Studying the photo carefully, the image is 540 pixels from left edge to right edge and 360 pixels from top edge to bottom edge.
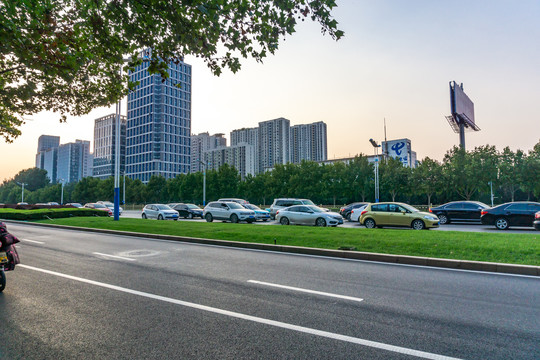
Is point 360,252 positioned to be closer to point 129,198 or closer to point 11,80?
point 11,80

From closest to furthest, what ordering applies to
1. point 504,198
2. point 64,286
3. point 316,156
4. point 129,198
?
point 64,286, point 504,198, point 129,198, point 316,156

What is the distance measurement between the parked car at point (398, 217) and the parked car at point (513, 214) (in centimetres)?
328

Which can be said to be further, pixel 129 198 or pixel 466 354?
pixel 129 198

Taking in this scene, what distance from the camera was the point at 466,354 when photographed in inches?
130

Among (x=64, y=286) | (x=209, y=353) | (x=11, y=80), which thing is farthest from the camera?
(x=11, y=80)

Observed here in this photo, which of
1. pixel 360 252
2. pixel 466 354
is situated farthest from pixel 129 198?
pixel 466 354

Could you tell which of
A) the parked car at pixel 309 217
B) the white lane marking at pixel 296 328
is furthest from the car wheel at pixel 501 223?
the white lane marking at pixel 296 328

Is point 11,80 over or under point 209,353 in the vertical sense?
over

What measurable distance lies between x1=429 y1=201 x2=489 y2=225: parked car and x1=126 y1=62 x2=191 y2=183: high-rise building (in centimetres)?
11930

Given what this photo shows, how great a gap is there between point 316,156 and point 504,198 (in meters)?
88.4

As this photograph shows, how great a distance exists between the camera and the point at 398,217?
58.5 feet

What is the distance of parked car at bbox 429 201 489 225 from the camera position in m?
20.4

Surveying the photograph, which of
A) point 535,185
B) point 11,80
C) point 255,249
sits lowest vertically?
point 255,249

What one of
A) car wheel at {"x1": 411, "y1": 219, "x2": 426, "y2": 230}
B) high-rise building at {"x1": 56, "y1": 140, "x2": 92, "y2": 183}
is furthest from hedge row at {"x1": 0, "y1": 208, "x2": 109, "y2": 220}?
high-rise building at {"x1": 56, "y1": 140, "x2": 92, "y2": 183}
